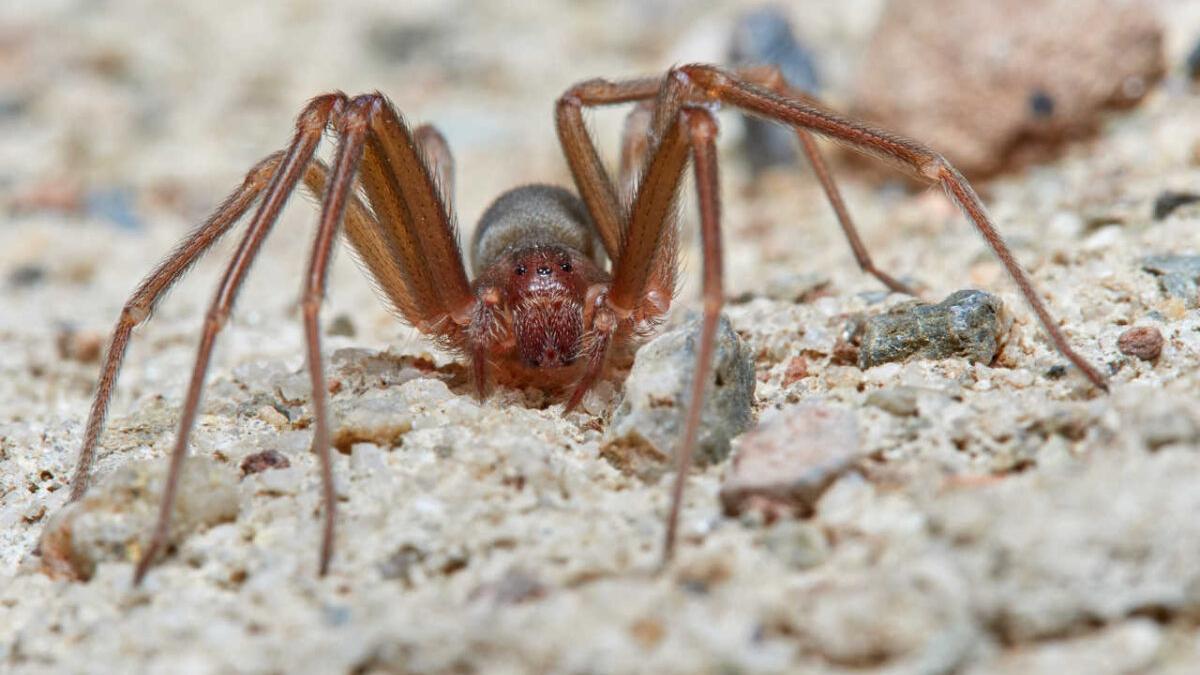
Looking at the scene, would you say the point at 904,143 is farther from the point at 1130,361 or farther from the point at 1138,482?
the point at 1138,482

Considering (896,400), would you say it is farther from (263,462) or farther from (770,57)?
(770,57)

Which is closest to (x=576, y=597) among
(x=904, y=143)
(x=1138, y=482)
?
(x=1138, y=482)

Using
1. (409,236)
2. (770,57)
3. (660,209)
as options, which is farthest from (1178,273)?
(770,57)

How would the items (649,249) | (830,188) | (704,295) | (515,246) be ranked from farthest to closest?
1. (830,188)
2. (515,246)
3. (649,249)
4. (704,295)

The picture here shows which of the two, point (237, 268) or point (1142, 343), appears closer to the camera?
point (237, 268)

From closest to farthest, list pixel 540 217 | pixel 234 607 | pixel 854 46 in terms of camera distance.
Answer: pixel 234 607 < pixel 540 217 < pixel 854 46

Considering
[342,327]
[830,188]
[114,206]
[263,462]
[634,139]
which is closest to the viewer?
[263,462]

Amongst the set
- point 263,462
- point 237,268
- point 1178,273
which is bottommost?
point 263,462

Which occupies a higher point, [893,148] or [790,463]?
[893,148]
